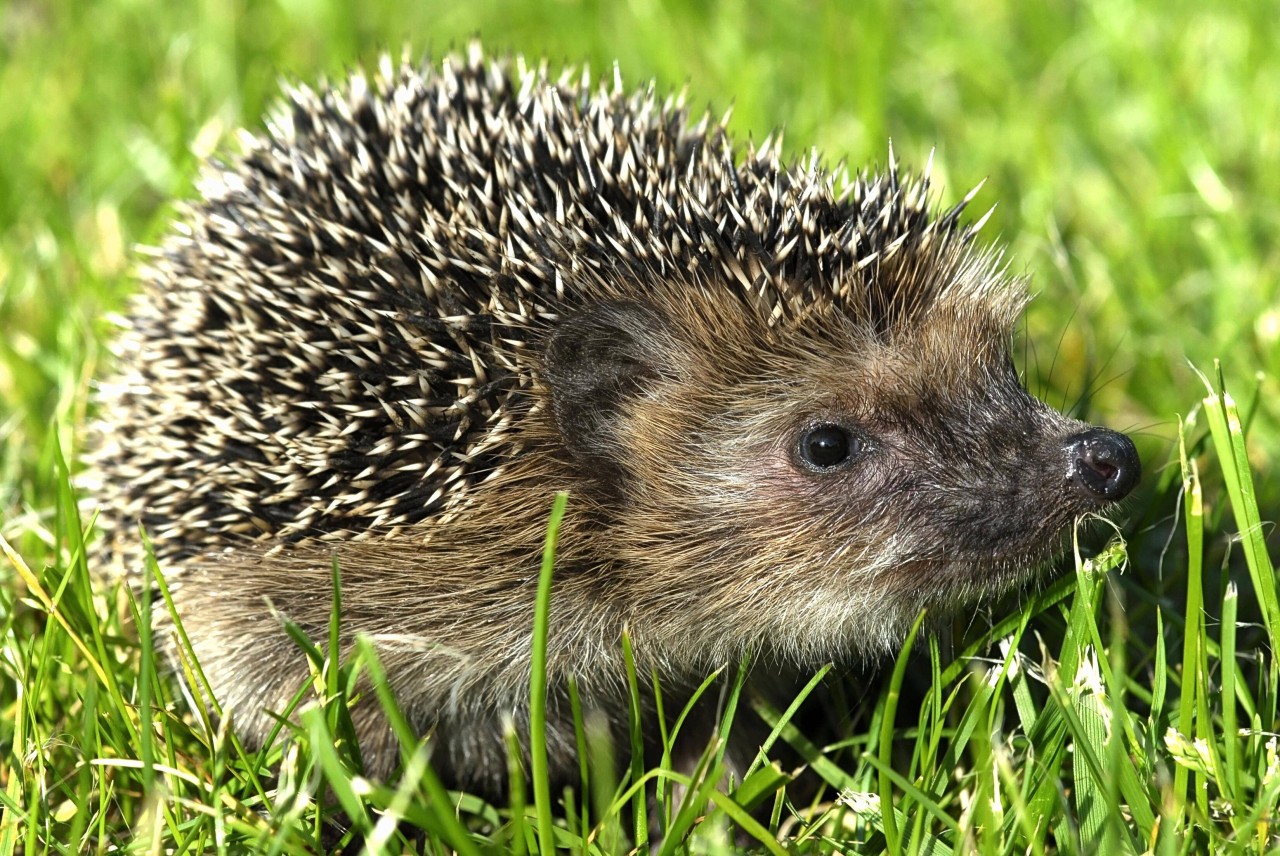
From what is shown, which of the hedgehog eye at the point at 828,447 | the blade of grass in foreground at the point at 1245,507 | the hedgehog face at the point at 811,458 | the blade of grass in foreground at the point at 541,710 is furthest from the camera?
the hedgehog eye at the point at 828,447

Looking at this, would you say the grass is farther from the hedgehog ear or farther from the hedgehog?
the hedgehog ear

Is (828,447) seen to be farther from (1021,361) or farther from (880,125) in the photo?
(880,125)

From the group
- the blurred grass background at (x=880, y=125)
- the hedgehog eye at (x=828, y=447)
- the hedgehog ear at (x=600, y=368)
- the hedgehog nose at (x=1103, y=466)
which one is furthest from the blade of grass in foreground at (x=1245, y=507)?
the blurred grass background at (x=880, y=125)

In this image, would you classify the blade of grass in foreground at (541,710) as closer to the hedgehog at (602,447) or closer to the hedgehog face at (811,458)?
the hedgehog at (602,447)

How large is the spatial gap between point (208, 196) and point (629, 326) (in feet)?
4.77

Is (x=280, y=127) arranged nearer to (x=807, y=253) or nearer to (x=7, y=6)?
(x=807, y=253)

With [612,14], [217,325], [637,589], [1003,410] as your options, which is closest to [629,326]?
[637,589]

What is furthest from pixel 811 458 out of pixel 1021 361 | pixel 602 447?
pixel 1021 361

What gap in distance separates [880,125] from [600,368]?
136 inches

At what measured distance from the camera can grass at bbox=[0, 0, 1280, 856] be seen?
2811 millimetres

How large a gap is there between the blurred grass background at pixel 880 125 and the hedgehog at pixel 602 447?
3.88ft

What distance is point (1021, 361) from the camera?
5.20 metres

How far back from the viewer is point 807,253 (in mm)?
3268

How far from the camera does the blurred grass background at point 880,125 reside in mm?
5125
